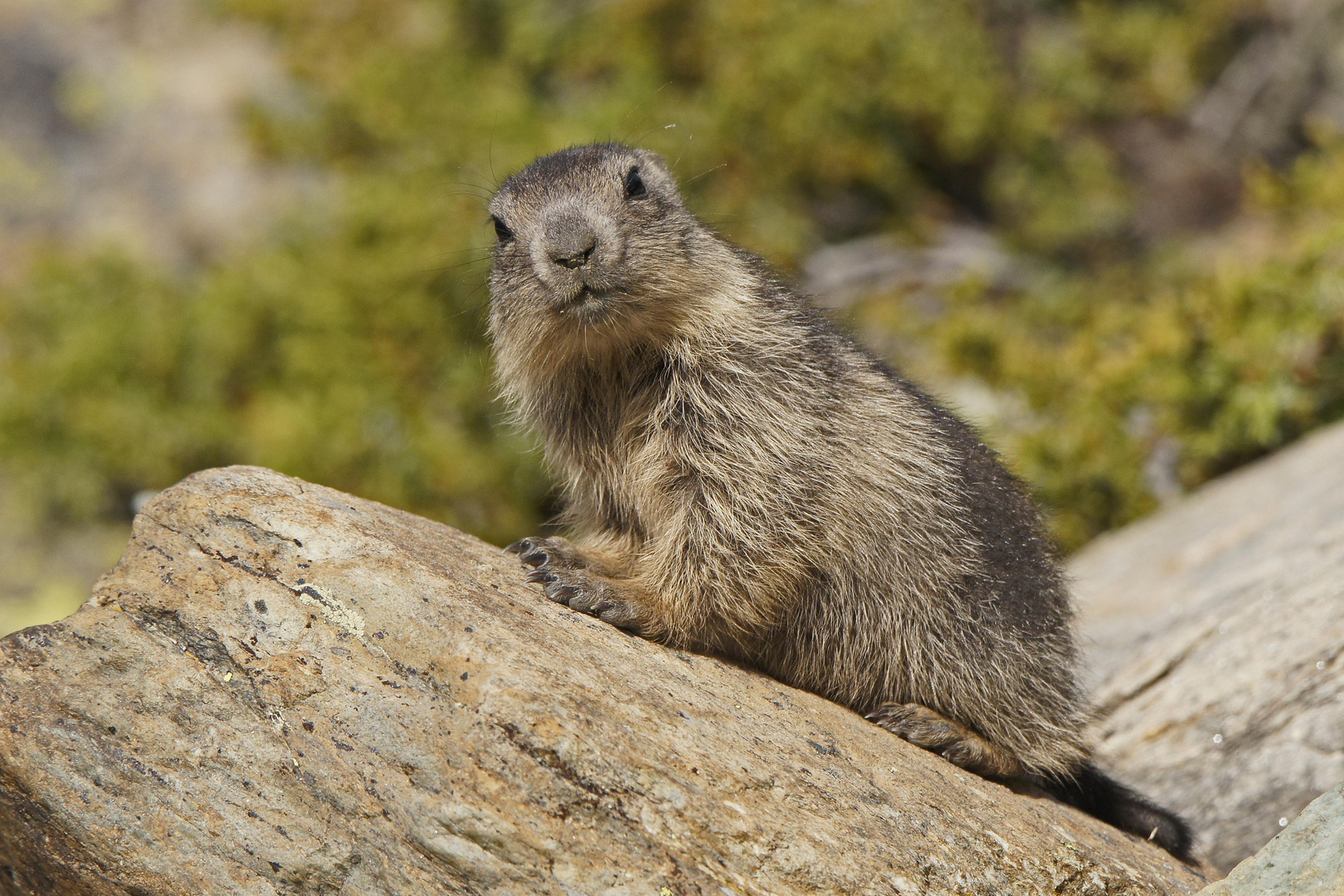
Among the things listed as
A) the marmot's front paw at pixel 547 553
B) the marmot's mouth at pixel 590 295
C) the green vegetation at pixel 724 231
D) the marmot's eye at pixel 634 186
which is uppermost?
the green vegetation at pixel 724 231

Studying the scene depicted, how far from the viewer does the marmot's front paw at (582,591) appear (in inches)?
205

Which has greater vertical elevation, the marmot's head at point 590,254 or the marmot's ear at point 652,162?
the marmot's ear at point 652,162

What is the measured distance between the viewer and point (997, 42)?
49.9ft

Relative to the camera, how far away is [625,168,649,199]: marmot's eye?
18.9ft

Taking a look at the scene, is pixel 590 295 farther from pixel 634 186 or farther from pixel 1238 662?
pixel 1238 662

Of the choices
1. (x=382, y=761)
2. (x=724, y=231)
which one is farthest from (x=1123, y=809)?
(x=724, y=231)

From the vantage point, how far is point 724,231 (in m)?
11.3

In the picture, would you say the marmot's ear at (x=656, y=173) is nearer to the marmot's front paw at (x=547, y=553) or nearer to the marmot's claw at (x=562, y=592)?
the marmot's front paw at (x=547, y=553)

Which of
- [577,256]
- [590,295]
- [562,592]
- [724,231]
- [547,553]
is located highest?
[724,231]

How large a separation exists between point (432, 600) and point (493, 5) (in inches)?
503

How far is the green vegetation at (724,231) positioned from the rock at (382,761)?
5392 millimetres

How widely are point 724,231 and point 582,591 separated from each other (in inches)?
266

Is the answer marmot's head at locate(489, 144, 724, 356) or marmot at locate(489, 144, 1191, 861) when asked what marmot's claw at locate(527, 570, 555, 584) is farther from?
marmot's head at locate(489, 144, 724, 356)

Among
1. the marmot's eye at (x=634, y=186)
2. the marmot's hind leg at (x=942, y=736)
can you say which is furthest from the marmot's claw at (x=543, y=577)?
the marmot's eye at (x=634, y=186)
